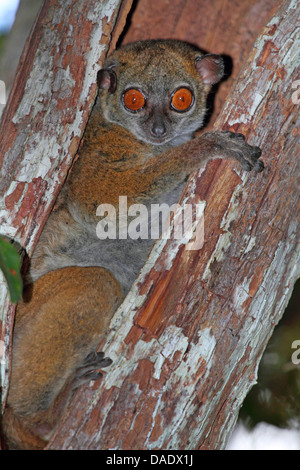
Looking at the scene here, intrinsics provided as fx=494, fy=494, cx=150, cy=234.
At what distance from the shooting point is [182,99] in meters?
4.01

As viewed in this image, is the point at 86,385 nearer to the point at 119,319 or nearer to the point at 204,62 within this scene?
the point at 119,319

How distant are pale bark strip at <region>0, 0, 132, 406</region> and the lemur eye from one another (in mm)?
911

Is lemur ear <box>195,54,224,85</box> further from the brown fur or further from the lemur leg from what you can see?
the lemur leg

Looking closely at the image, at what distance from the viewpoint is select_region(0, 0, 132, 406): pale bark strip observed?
2975 mm

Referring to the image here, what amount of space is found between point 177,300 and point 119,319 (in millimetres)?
340

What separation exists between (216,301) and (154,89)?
6.50ft

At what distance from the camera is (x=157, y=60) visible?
13.1ft

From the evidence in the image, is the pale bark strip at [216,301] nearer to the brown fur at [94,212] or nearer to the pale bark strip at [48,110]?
the brown fur at [94,212]

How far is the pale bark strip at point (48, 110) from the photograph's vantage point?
2975mm

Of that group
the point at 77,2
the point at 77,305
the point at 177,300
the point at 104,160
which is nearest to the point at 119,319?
the point at 177,300

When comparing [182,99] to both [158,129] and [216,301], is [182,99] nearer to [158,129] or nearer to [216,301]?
[158,129]

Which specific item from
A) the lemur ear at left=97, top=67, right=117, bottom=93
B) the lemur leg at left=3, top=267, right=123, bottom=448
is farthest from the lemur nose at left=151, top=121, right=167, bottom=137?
the lemur leg at left=3, top=267, right=123, bottom=448

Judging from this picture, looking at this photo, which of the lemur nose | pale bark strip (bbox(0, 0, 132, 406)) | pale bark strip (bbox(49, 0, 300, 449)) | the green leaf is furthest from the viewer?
the lemur nose

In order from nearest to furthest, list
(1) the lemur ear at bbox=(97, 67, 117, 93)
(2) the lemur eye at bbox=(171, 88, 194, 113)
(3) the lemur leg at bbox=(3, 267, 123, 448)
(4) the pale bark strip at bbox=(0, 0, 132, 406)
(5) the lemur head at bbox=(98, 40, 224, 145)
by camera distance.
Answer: (4) the pale bark strip at bbox=(0, 0, 132, 406) < (3) the lemur leg at bbox=(3, 267, 123, 448) < (1) the lemur ear at bbox=(97, 67, 117, 93) < (5) the lemur head at bbox=(98, 40, 224, 145) < (2) the lemur eye at bbox=(171, 88, 194, 113)
